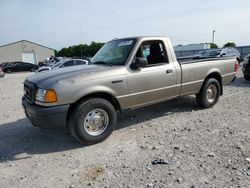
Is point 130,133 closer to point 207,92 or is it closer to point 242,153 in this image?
point 242,153

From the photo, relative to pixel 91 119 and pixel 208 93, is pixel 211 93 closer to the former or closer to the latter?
pixel 208 93

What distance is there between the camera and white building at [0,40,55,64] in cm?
5372

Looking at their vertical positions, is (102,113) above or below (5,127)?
above

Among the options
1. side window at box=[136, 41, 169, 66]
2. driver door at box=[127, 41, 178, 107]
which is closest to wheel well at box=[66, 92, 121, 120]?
driver door at box=[127, 41, 178, 107]

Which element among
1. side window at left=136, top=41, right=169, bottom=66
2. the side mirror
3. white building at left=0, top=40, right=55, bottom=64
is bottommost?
the side mirror

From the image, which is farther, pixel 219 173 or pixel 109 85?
pixel 109 85

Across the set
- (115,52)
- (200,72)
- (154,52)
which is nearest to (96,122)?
(115,52)

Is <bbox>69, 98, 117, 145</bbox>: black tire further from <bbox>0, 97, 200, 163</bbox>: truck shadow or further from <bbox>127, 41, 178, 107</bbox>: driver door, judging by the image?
<bbox>127, 41, 178, 107</bbox>: driver door

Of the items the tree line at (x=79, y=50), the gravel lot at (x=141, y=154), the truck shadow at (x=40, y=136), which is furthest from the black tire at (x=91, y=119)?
the tree line at (x=79, y=50)

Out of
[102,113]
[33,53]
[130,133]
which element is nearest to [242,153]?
[130,133]

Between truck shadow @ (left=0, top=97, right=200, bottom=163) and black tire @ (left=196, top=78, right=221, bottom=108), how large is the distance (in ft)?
0.96

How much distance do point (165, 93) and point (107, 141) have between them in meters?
1.76

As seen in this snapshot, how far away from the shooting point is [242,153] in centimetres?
401

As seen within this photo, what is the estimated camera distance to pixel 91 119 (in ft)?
15.3
